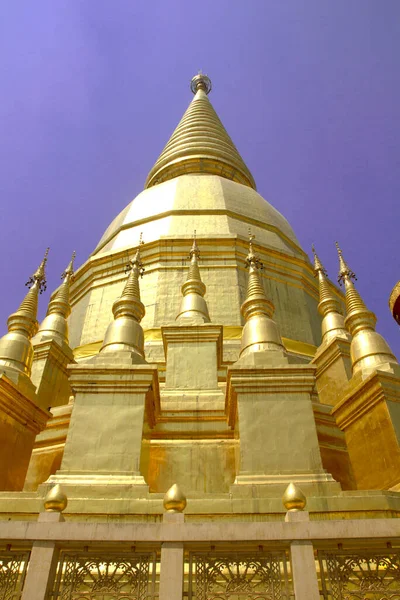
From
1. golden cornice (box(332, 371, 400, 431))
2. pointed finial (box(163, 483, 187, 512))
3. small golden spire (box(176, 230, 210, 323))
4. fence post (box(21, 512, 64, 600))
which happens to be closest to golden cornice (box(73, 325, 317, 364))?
small golden spire (box(176, 230, 210, 323))

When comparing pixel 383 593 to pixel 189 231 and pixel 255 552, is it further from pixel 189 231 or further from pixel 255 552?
pixel 189 231

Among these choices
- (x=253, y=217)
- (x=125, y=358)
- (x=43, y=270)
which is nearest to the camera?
(x=125, y=358)

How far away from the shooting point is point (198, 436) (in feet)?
27.1

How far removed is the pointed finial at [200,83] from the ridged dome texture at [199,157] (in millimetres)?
11653

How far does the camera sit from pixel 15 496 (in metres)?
6.43

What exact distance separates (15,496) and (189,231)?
36.0 feet

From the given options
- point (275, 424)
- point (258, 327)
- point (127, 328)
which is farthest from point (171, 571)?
point (127, 328)

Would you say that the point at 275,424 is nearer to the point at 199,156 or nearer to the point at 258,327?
the point at 258,327

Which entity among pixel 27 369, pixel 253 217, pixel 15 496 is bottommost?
pixel 15 496

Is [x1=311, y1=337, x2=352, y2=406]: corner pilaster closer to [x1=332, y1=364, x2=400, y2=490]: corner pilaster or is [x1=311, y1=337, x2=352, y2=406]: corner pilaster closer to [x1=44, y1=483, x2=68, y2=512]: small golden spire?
[x1=332, y1=364, x2=400, y2=490]: corner pilaster

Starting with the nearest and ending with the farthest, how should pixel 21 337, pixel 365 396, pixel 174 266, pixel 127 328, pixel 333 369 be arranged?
pixel 365 396 < pixel 127 328 < pixel 21 337 < pixel 333 369 < pixel 174 266

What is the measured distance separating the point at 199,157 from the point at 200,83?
1636 cm

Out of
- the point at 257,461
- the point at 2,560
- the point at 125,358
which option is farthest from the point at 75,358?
the point at 2,560

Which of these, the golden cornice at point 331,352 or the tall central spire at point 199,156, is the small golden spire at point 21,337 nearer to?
the golden cornice at point 331,352
